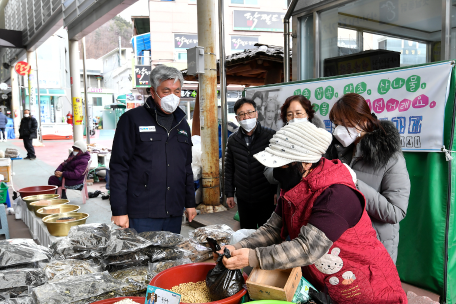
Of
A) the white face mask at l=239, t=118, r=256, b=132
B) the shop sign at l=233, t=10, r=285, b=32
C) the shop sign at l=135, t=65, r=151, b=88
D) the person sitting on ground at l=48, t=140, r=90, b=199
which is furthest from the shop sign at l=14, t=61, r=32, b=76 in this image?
the white face mask at l=239, t=118, r=256, b=132

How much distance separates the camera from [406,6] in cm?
379

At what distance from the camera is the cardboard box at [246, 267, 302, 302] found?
1.22m

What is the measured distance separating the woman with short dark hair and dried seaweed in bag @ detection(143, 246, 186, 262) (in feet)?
3.44

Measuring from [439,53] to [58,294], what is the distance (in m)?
3.63

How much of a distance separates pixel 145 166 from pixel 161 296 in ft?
4.30

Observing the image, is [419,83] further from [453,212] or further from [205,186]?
[205,186]

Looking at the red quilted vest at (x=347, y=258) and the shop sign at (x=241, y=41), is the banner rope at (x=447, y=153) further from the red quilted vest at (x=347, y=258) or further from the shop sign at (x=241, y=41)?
the shop sign at (x=241, y=41)

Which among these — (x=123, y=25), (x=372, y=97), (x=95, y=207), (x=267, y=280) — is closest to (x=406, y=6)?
(x=372, y=97)

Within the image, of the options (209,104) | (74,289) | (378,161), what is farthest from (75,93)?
(378,161)

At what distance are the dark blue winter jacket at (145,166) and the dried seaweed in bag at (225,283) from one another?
1156mm

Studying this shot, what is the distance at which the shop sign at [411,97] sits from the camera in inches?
104

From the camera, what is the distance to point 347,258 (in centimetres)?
137

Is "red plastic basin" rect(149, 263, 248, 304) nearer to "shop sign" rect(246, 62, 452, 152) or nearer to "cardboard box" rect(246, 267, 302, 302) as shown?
"cardboard box" rect(246, 267, 302, 302)

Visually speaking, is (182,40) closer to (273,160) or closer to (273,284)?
(273,160)
